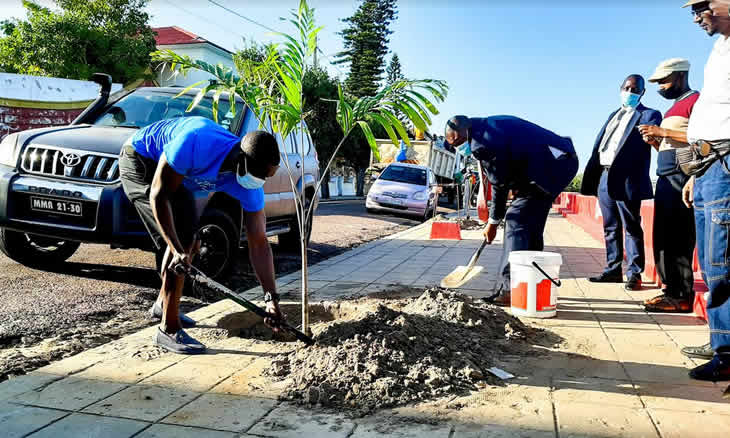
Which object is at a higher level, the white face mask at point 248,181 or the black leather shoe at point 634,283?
the white face mask at point 248,181

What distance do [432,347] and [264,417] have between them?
118 centimetres

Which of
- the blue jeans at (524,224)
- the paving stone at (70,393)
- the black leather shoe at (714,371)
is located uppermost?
the blue jeans at (524,224)

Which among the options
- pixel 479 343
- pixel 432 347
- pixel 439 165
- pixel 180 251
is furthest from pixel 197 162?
pixel 439 165

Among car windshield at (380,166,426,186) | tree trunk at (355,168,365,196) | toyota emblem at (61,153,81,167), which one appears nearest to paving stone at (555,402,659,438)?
toyota emblem at (61,153,81,167)

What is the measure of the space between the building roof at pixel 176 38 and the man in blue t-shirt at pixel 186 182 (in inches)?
1590

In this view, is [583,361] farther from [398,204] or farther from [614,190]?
[398,204]

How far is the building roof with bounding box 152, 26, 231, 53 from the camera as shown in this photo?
136 ft

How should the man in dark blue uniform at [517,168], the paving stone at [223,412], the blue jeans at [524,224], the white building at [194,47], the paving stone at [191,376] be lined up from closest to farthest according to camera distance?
the paving stone at [223,412] → the paving stone at [191,376] → the man in dark blue uniform at [517,168] → the blue jeans at [524,224] → the white building at [194,47]

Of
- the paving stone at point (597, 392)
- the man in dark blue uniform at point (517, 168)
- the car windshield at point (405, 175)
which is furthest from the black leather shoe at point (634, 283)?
the car windshield at point (405, 175)

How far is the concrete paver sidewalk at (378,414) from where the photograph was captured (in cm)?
255

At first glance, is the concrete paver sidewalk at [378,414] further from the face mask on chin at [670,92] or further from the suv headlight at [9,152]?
the suv headlight at [9,152]

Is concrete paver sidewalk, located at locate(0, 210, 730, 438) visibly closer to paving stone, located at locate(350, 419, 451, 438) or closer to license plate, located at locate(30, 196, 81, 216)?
paving stone, located at locate(350, 419, 451, 438)

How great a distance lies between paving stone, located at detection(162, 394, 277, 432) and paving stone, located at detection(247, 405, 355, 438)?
0.20 feet

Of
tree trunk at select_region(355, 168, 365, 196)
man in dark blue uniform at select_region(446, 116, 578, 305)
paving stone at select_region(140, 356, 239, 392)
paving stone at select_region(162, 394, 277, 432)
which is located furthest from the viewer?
tree trunk at select_region(355, 168, 365, 196)
